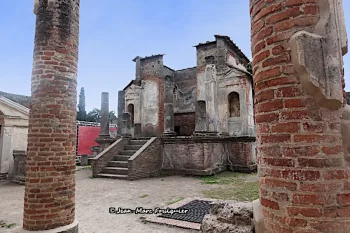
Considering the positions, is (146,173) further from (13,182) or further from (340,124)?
(340,124)

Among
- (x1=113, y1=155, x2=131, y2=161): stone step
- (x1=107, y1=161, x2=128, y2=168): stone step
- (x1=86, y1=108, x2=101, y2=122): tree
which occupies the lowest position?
(x1=107, y1=161, x2=128, y2=168): stone step

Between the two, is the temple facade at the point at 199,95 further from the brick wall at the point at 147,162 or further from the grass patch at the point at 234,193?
the grass patch at the point at 234,193

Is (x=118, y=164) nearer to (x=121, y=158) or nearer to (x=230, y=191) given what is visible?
(x=121, y=158)

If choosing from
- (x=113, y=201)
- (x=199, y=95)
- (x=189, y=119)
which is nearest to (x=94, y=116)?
(x=189, y=119)

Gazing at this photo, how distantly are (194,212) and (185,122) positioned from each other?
13.9 m

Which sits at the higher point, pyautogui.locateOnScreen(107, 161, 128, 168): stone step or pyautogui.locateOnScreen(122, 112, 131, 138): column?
pyautogui.locateOnScreen(122, 112, 131, 138): column

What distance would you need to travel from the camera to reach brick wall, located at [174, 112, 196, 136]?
18.8 meters

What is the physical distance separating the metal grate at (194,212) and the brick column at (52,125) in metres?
2.17

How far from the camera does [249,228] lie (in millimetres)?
2248

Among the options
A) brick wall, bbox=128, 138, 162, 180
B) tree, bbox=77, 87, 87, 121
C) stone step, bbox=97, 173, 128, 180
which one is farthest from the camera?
tree, bbox=77, 87, 87, 121

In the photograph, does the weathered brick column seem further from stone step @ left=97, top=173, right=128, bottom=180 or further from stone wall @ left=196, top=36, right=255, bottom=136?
stone wall @ left=196, top=36, right=255, bottom=136

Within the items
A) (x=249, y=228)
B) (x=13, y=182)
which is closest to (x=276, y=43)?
(x=249, y=228)

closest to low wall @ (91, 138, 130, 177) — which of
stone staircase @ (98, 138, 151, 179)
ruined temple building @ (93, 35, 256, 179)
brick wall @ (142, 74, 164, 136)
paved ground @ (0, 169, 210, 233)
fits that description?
ruined temple building @ (93, 35, 256, 179)

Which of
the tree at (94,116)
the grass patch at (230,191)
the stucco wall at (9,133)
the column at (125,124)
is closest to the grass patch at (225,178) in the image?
the grass patch at (230,191)
